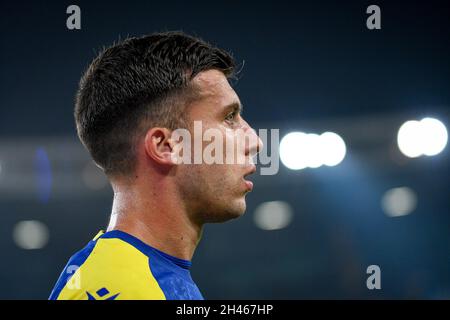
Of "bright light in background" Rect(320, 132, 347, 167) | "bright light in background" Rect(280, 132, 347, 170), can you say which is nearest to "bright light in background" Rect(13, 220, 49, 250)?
"bright light in background" Rect(280, 132, 347, 170)

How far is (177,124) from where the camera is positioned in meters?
2.12

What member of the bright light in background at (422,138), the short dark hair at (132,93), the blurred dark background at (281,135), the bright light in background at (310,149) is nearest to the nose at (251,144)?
the short dark hair at (132,93)

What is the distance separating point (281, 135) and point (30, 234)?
3.55 meters

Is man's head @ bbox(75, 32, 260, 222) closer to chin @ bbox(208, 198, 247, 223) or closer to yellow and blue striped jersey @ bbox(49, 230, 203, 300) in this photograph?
chin @ bbox(208, 198, 247, 223)

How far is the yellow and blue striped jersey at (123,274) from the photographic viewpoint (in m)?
1.79

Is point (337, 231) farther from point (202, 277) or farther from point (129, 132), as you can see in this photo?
point (129, 132)

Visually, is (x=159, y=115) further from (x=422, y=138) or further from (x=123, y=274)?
(x=422, y=138)

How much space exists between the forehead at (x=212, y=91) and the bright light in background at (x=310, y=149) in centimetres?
579

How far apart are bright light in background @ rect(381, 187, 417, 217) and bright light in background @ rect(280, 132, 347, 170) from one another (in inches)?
32.5

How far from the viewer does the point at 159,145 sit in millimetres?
2096

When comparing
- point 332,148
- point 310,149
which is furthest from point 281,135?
point 332,148

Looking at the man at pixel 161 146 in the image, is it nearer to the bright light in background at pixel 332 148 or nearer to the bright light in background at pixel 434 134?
the bright light in background at pixel 332 148

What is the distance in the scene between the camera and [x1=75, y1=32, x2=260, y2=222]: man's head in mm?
2111
